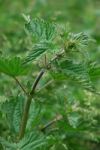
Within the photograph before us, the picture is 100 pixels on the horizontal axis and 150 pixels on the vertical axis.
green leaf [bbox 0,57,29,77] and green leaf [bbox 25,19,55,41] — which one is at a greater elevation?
green leaf [bbox 25,19,55,41]

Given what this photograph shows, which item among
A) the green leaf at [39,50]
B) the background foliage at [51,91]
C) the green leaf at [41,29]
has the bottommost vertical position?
the background foliage at [51,91]

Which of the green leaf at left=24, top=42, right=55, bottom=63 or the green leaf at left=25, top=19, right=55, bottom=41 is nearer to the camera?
the green leaf at left=24, top=42, right=55, bottom=63

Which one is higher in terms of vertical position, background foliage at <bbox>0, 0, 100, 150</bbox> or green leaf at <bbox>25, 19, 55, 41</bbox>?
green leaf at <bbox>25, 19, 55, 41</bbox>

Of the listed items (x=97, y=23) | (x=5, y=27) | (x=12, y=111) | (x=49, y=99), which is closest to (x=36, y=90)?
(x=12, y=111)

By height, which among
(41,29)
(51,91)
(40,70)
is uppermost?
(41,29)

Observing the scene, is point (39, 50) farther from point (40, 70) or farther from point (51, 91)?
point (51, 91)

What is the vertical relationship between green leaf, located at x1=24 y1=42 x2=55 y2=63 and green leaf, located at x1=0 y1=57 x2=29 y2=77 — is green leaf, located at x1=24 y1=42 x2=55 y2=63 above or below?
above

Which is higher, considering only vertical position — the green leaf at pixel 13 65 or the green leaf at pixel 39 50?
the green leaf at pixel 39 50

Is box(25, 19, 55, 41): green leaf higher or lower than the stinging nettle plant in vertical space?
higher

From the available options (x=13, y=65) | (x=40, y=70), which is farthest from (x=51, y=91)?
(x=13, y=65)

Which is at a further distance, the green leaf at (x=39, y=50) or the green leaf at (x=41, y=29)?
the green leaf at (x=41, y=29)

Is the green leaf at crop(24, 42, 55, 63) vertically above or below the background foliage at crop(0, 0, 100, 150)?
above

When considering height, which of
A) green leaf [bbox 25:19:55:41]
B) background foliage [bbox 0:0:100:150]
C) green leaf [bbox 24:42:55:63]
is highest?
green leaf [bbox 25:19:55:41]
